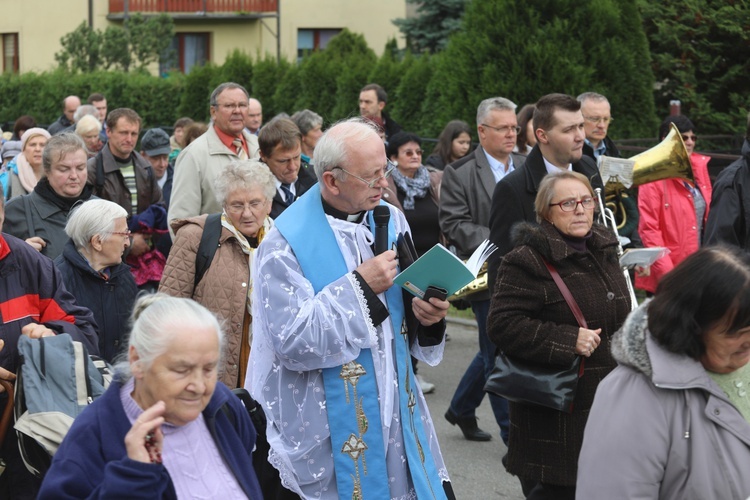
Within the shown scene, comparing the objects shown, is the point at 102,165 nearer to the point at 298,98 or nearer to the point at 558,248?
the point at 558,248

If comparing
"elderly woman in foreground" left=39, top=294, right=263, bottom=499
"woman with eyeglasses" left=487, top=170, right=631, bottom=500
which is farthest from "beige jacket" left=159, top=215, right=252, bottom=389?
"elderly woman in foreground" left=39, top=294, right=263, bottom=499

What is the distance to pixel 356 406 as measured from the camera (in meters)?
4.10

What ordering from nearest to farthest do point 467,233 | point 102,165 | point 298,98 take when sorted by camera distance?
point 467,233 → point 102,165 → point 298,98

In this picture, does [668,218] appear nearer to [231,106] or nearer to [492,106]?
[492,106]

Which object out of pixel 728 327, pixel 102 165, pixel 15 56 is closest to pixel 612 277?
pixel 728 327

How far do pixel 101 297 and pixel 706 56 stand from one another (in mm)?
10396

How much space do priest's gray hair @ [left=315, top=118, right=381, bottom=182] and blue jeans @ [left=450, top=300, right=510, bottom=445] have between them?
2.90m

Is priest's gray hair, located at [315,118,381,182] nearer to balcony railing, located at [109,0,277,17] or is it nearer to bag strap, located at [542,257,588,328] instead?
bag strap, located at [542,257,588,328]

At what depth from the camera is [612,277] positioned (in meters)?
5.04

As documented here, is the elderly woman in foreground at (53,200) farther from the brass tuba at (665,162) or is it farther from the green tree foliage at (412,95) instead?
the green tree foliage at (412,95)

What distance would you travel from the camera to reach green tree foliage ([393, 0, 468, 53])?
2888 cm

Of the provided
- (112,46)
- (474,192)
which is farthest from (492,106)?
(112,46)

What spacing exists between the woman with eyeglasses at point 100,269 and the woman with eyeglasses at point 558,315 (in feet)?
6.36

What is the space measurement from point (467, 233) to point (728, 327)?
4.43 m
